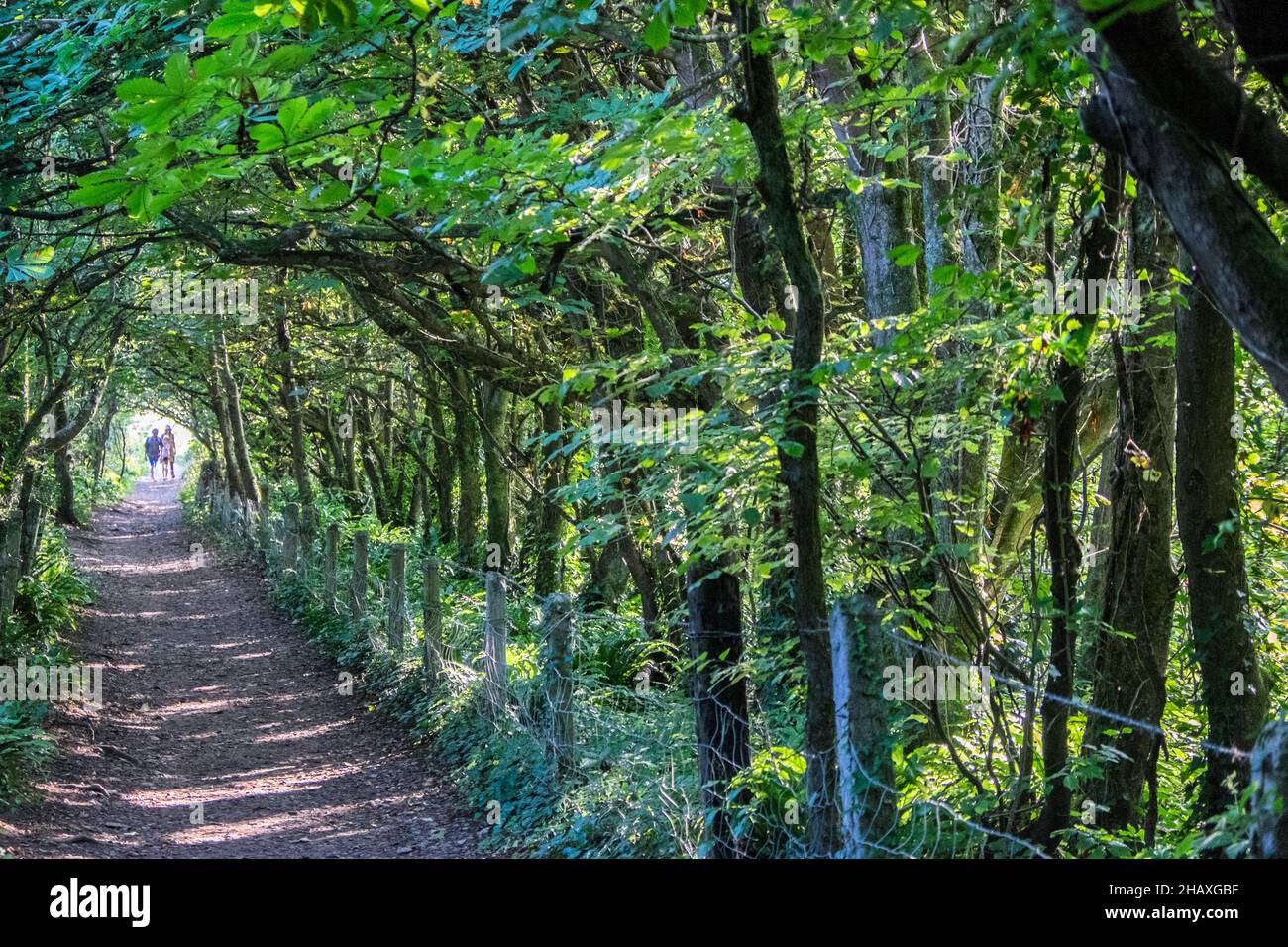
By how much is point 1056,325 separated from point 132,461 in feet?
281

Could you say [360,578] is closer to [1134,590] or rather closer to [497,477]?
[497,477]

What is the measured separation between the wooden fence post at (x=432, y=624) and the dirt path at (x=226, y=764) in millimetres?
715

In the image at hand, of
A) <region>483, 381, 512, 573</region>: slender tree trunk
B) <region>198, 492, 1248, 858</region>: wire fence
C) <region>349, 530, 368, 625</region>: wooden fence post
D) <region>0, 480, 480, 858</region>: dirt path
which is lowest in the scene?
<region>0, 480, 480, 858</region>: dirt path

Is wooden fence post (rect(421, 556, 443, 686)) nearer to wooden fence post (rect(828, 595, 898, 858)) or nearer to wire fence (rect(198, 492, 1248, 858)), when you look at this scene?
wire fence (rect(198, 492, 1248, 858))

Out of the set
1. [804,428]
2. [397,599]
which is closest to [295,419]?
[397,599]

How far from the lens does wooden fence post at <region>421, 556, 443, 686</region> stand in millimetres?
11039

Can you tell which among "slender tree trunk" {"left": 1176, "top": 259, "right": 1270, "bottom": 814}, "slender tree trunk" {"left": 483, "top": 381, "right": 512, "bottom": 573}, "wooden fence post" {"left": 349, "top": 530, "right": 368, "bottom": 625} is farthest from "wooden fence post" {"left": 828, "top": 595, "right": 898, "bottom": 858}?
"slender tree trunk" {"left": 483, "top": 381, "right": 512, "bottom": 573}

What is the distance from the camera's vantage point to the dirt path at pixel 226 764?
7902 millimetres

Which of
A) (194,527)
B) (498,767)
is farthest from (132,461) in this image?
(498,767)

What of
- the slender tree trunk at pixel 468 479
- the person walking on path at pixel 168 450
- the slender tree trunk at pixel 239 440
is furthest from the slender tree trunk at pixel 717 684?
the person walking on path at pixel 168 450

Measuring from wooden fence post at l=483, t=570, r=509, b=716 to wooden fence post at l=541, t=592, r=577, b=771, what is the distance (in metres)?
1.28

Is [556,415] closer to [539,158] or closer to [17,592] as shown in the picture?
[17,592]

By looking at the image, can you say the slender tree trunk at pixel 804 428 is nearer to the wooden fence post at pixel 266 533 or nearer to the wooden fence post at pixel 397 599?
the wooden fence post at pixel 397 599
